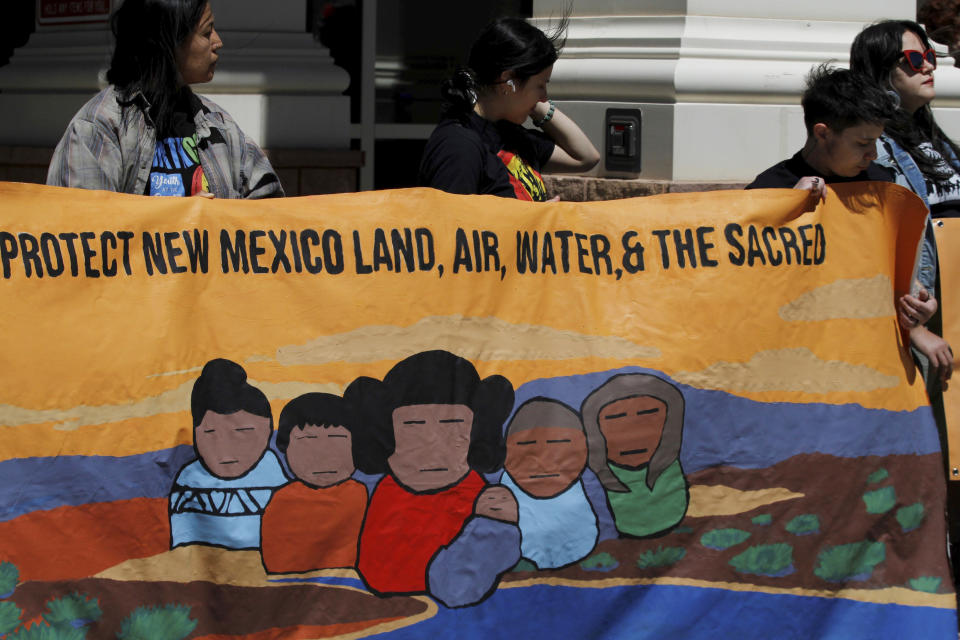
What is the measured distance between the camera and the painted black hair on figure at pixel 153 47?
3.65m

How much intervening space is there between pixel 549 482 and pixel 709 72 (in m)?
2.99

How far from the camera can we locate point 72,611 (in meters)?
3.26

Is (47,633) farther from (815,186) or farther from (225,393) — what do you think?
(815,186)

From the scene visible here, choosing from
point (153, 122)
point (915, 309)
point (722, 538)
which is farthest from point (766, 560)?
point (153, 122)

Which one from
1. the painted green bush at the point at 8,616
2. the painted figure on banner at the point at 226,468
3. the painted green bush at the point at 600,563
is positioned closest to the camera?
the painted green bush at the point at 8,616

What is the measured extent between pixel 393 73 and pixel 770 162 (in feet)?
11.8

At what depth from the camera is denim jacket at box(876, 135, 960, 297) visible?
4094mm

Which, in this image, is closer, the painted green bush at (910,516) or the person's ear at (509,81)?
the painted green bush at (910,516)

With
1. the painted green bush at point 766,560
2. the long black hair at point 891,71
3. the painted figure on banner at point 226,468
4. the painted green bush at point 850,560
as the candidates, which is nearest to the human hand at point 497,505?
the painted figure on banner at point 226,468

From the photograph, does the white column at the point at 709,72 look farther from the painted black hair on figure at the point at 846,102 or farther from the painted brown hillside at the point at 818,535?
the painted brown hillside at the point at 818,535

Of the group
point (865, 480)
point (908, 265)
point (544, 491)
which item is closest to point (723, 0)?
point (908, 265)

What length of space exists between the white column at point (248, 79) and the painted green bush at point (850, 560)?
4569mm

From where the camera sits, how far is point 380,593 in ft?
11.3

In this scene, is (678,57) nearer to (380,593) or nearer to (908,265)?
(908,265)
